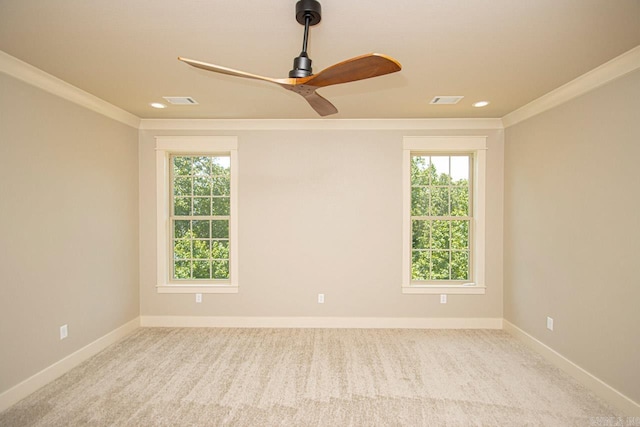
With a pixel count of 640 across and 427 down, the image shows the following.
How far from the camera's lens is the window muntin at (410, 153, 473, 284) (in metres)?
4.15

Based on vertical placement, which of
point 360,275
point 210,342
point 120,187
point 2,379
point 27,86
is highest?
point 27,86

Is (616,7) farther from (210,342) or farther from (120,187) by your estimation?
(120,187)

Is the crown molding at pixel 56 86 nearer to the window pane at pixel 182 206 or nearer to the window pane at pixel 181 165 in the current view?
the window pane at pixel 181 165

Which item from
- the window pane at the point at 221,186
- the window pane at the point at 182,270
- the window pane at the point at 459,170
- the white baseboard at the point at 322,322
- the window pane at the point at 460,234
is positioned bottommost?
the white baseboard at the point at 322,322

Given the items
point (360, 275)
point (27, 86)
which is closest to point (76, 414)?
point (27, 86)

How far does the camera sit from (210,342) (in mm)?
3529

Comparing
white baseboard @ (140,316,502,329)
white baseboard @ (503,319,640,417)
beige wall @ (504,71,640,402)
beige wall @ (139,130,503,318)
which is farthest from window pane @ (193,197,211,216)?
white baseboard @ (503,319,640,417)

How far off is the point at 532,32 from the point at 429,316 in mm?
3204

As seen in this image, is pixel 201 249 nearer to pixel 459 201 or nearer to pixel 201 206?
pixel 201 206

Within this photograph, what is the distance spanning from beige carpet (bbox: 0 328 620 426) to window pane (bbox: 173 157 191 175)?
2096 millimetres

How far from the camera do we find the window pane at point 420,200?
4.17 m

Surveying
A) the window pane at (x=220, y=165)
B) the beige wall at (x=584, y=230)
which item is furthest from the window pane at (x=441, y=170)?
the window pane at (x=220, y=165)

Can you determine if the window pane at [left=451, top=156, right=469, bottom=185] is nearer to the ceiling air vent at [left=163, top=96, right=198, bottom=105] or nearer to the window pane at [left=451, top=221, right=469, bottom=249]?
the window pane at [left=451, top=221, right=469, bottom=249]

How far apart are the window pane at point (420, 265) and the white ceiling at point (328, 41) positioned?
6.63 ft
